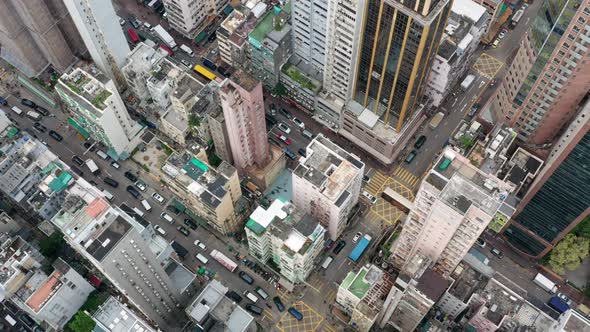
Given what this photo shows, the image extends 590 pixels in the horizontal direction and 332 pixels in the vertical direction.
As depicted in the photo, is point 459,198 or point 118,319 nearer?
point 459,198

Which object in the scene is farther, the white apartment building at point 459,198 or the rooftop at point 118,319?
the rooftop at point 118,319

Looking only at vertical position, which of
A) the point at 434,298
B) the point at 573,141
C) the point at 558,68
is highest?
the point at 558,68

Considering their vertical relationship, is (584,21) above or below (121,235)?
above

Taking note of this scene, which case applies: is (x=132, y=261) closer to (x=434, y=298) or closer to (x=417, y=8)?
(x=434, y=298)

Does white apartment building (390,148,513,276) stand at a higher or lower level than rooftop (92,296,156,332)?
higher

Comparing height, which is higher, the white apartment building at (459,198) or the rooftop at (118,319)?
the white apartment building at (459,198)

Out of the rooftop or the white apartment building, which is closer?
the white apartment building

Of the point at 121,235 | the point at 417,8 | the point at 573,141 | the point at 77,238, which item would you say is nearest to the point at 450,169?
the point at 573,141

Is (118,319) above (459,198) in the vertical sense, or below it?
below
